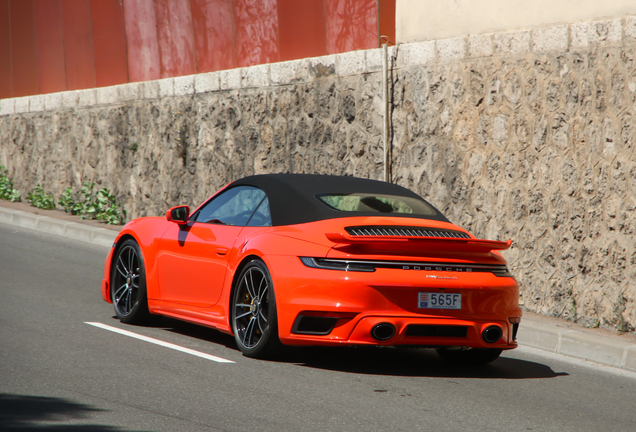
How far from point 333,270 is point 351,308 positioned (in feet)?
0.94

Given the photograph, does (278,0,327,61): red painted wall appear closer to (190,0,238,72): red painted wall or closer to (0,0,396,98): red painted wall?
(0,0,396,98): red painted wall

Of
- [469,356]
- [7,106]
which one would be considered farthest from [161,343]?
[7,106]

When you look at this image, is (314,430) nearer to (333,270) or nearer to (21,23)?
(333,270)

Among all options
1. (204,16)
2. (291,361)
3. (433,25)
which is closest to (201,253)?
(291,361)

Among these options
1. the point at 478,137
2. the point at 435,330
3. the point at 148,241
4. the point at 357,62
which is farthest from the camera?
the point at 357,62

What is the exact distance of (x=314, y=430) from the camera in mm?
4008

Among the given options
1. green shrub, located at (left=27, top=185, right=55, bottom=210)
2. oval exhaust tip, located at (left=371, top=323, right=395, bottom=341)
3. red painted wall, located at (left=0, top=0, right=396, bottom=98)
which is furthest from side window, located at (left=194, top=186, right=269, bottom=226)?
green shrub, located at (left=27, top=185, right=55, bottom=210)

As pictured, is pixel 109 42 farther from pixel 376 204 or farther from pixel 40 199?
pixel 376 204

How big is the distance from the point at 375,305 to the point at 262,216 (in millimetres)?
1317

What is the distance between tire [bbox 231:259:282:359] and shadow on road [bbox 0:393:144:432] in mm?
1582

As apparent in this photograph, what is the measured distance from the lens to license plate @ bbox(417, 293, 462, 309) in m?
5.25

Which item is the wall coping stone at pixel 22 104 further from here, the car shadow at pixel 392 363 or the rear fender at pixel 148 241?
the car shadow at pixel 392 363

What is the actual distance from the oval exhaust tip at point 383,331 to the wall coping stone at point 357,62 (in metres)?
4.95

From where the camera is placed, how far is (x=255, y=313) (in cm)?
564
